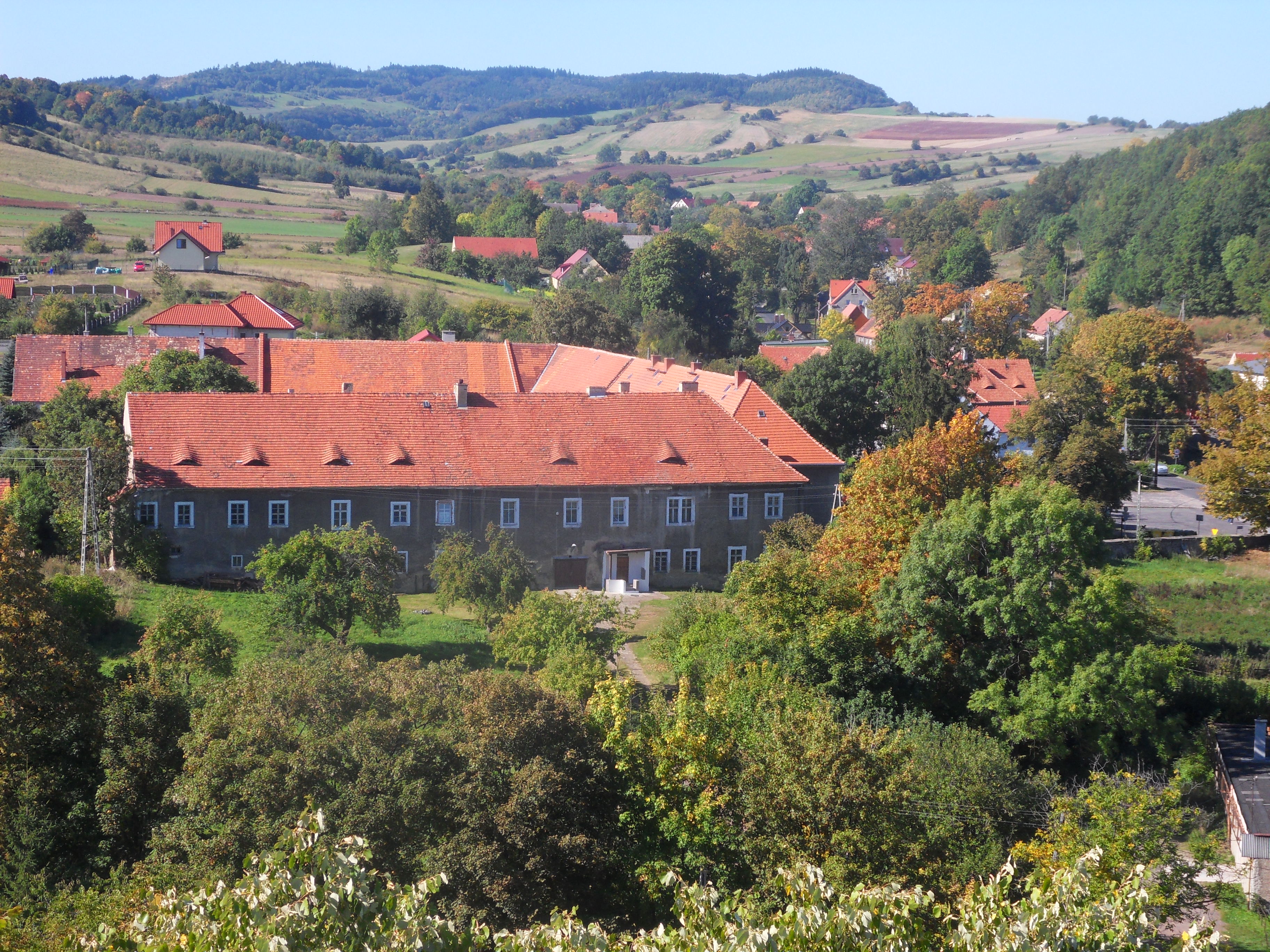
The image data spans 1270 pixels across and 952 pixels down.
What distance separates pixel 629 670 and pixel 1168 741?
1229cm

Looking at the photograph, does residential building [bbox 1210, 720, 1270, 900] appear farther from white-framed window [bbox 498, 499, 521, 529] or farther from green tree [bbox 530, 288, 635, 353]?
green tree [bbox 530, 288, 635, 353]

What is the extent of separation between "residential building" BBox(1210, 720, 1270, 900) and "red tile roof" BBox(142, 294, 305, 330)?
5050cm

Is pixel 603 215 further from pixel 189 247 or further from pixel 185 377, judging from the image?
pixel 185 377

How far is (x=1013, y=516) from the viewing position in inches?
1091

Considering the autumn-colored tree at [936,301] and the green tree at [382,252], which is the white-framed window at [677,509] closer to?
the autumn-colored tree at [936,301]

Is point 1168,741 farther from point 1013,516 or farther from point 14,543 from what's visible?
point 14,543

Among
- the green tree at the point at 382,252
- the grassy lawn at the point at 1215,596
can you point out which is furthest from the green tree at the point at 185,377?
the green tree at the point at 382,252

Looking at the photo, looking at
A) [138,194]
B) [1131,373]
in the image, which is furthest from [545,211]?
[1131,373]

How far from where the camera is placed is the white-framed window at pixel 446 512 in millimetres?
37656

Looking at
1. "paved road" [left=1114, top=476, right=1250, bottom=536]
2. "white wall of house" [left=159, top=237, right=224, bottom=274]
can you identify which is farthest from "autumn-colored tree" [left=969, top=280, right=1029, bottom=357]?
"white wall of house" [left=159, top=237, right=224, bottom=274]

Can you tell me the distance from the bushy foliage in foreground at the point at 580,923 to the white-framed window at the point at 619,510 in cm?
2648

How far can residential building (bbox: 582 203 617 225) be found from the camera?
177 metres

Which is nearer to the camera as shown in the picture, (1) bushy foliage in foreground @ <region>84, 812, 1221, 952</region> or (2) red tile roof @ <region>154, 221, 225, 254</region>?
(1) bushy foliage in foreground @ <region>84, 812, 1221, 952</region>

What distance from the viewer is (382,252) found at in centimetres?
9744
